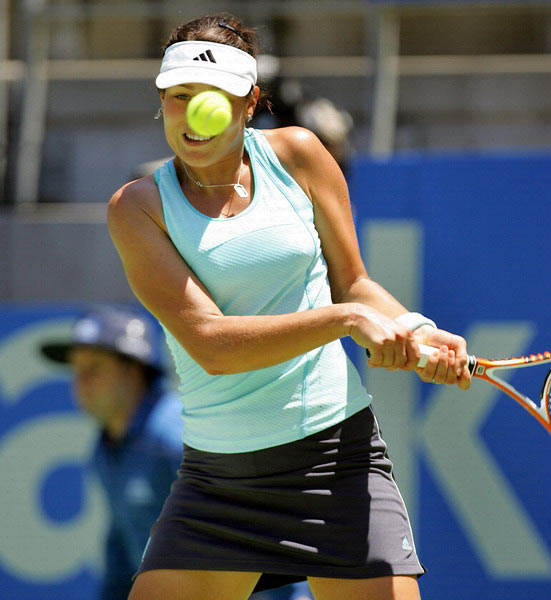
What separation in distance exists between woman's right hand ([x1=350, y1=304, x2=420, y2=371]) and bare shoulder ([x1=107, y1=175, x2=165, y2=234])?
1.73 ft

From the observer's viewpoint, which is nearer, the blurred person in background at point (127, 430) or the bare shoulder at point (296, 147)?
the bare shoulder at point (296, 147)

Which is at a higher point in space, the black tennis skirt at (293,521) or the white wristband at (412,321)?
the white wristband at (412,321)

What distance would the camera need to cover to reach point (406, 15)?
693cm

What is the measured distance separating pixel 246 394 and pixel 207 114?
64 cm

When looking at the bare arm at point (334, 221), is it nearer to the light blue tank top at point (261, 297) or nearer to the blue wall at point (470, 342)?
the light blue tank top at point (261, 297)

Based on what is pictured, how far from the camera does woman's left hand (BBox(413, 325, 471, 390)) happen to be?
7.68ft

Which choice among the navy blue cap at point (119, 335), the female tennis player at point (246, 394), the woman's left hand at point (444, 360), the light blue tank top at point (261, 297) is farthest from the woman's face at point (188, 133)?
the navy blue cap at point (119, 335)

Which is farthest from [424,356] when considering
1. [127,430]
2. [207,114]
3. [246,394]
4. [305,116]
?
[305,116]

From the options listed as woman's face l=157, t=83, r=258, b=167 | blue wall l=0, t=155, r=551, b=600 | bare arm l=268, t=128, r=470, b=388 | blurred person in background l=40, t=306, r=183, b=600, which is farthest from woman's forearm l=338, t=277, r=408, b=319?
blue wall l=0, t=155, r=551, b=600

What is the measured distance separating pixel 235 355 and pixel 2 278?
456 centimetres

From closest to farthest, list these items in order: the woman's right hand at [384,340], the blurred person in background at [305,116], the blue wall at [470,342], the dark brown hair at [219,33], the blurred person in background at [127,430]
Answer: the woman's right hand at [384,340]
the dark brown hair at [219,33]
the blurred person in background at [127,430]
the blue wall at [470,342]
the blurred person in background at [305,116]

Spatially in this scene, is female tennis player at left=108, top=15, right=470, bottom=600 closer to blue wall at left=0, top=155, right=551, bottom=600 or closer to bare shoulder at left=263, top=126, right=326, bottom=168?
bare shoulder at left=263, top=126, right=326, bottom=168

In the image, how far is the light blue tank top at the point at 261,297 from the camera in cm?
245

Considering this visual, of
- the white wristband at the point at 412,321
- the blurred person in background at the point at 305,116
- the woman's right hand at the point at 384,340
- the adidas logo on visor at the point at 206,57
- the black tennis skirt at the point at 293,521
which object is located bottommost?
the black tennis skirt at the point at 293,521
